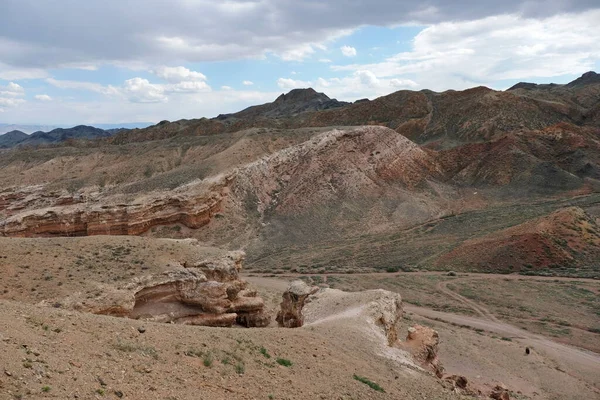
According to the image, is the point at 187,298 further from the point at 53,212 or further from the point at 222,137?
the point at 222,137

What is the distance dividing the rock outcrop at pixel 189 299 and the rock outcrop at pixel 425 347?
6682mm

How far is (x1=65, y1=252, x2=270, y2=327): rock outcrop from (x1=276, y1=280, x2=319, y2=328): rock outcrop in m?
0.99

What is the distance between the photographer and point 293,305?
2062cm

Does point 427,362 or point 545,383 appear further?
point 545,383

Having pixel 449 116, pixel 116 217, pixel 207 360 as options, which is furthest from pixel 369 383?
pixel 449 116

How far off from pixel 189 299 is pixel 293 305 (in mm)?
4492

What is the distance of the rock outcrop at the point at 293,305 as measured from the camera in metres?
20.3

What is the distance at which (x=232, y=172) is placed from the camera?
51000 mm

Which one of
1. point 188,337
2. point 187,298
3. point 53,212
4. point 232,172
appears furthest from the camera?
point 232,172

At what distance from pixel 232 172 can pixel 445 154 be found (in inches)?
1288

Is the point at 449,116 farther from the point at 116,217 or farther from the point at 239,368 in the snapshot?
the point at 239,368

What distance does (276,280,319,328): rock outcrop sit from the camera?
798 inches

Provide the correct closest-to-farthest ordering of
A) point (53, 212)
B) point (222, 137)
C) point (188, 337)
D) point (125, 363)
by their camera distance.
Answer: point (125, 363)
point (188, 337)
point (53, 212)
point (222, 137)

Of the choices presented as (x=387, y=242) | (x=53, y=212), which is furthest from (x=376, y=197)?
(x=53, y=212)
